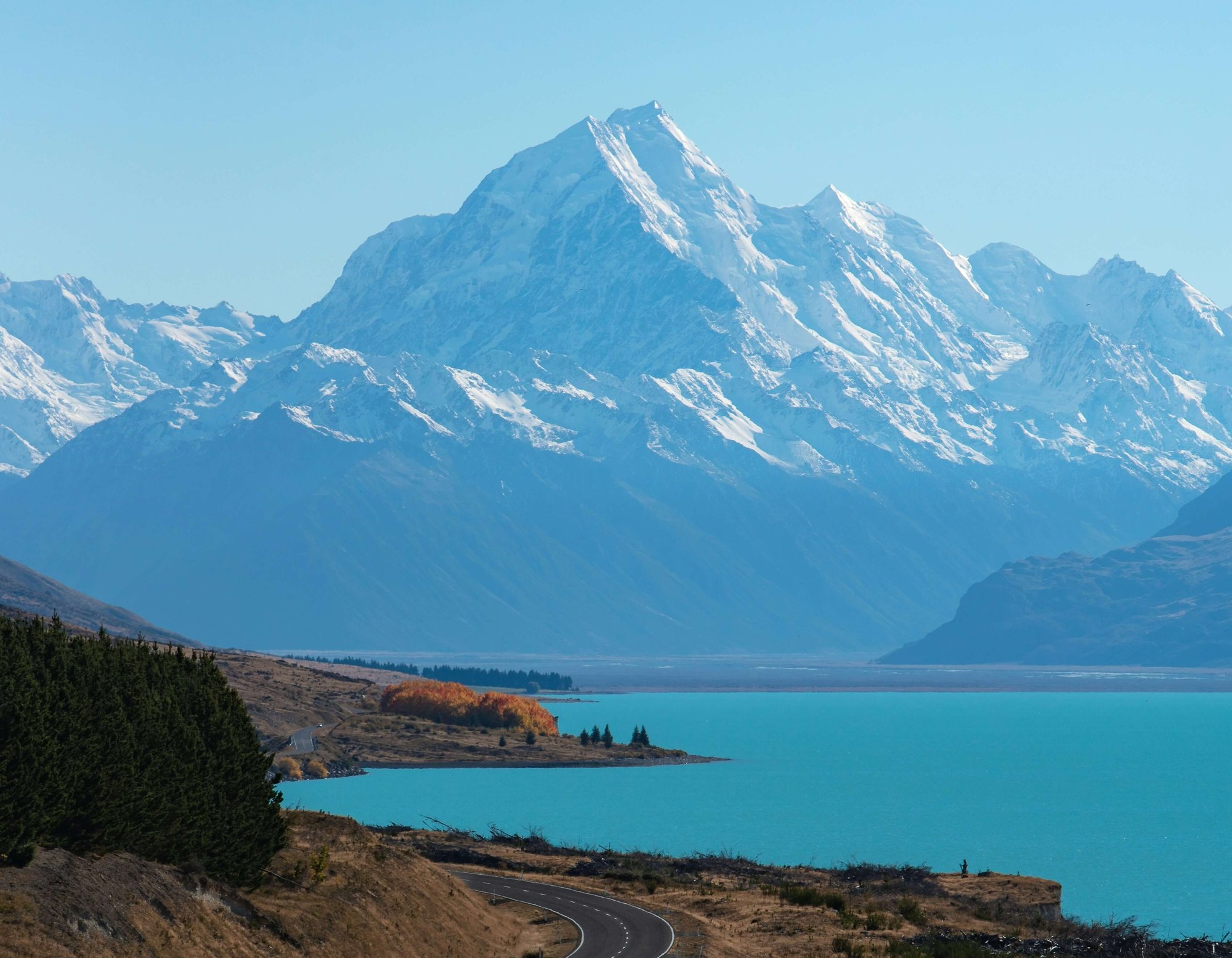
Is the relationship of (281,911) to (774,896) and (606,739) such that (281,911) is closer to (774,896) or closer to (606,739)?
(774,896)

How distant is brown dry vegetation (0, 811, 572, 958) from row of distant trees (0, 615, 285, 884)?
37.4 inches

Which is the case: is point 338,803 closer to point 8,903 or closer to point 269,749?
point 269,749

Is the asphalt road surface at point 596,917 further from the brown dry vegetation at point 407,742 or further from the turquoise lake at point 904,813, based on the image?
the brown dry vegetation at point 407,742

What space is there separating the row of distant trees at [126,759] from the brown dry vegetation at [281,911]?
95cm

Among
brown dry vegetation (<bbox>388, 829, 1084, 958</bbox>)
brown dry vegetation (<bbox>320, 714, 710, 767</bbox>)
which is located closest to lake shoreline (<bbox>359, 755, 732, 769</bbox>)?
brown dry vegetation (<bbox>320, 714, 710, 767</bbox>)

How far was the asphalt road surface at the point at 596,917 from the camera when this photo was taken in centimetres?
5509

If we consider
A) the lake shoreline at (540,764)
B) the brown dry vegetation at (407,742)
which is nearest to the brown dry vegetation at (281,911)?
the brown dry vegetation at (407,742)

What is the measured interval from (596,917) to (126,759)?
69.2ft

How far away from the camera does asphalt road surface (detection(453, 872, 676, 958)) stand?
5509 cm

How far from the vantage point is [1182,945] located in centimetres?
6203

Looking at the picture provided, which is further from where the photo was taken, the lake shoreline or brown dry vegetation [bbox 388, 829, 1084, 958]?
the lake shoreline

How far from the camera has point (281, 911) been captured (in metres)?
50.1

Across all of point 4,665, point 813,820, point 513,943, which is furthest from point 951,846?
point 4,665

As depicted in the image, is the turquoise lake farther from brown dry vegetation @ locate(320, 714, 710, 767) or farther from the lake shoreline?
brown dry vegetation @ locate(320, 714, 710, 767)
